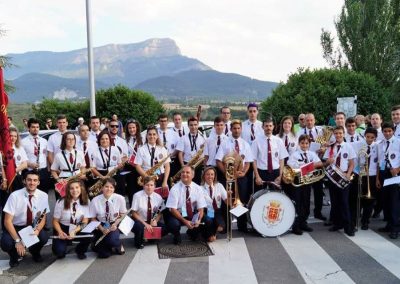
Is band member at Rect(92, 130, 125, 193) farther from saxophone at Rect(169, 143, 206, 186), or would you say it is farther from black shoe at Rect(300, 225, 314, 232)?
black shoe at Rect(300, 225, 314, 232)

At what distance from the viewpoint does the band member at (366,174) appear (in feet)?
25.8

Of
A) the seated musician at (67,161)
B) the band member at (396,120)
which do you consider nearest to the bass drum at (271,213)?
the band member at (396,120)

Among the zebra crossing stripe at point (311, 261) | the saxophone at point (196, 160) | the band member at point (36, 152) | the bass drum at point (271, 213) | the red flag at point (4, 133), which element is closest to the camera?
the zebra crossing stripe at point (311, 261)

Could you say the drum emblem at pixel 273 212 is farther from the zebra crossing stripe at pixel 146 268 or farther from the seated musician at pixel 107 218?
the seated musician at pixel 107 218

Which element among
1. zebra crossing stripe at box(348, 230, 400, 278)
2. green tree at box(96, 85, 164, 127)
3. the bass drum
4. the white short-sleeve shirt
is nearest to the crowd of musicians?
the white short-sleeve shirt

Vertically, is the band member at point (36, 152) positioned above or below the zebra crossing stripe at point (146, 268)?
above

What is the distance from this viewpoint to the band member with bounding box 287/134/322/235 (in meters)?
7.75

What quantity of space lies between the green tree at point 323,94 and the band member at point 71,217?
15.8 metres

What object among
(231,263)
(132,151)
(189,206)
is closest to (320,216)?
(189,206)

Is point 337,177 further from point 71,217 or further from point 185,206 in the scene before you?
point 71,217

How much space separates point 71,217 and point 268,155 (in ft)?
11.6

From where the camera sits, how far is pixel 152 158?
8.22 meters

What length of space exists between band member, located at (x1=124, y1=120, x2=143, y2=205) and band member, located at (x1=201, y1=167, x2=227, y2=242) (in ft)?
5.60

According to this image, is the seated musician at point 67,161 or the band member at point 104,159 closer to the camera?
the seated musician at point 67,161
